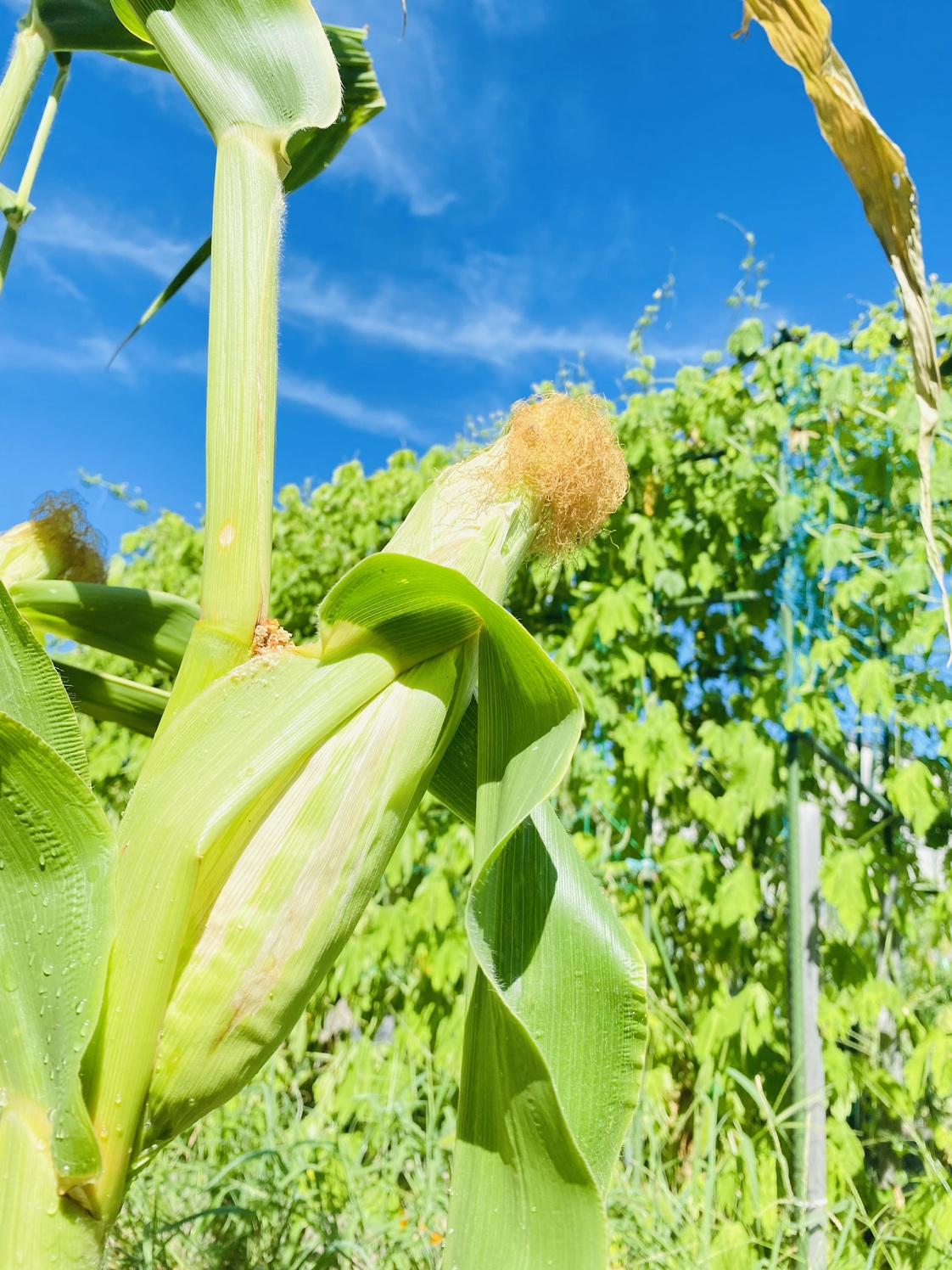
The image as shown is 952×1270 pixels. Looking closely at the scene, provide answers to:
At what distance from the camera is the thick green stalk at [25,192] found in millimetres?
651

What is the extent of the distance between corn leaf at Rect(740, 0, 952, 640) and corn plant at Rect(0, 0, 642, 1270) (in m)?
0.25

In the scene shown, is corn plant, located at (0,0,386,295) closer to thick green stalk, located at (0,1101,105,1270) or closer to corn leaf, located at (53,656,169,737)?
corn leaf, located at (53,656,169,737)

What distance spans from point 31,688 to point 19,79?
47 cm

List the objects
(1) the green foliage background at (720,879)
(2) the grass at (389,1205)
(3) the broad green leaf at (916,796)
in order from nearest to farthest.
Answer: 1. (2) the grass at (389,1205)
2. (1) the green foliage background at (720,879)
3. (3) the broad green leaf at (916,796)

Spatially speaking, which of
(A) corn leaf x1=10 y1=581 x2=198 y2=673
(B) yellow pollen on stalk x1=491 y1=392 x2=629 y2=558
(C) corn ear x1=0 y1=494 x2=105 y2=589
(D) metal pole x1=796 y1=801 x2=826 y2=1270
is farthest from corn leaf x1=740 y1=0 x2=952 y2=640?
(D) metal pole x1=796 y1=801 x2=826 y2=1270

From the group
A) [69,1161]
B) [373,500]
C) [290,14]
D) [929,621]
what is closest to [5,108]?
[290,14]

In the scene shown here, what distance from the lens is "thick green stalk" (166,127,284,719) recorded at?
1.42ft

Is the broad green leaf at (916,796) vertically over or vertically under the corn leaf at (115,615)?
over

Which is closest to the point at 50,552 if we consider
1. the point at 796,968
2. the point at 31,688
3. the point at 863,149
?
the point at 31,688

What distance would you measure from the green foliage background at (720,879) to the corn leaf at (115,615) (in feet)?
3.93

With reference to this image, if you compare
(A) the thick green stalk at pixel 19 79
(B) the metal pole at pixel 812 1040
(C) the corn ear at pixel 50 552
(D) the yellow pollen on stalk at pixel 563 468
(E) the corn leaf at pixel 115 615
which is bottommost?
(B) the metal pole at pixel 812 1040

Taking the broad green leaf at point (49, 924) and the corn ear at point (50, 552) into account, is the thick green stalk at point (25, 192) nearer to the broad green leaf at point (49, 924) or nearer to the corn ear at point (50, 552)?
the corn ear at point (50, 552)

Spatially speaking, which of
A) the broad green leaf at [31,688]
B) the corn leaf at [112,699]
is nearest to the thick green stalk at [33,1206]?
the broad green leaf at [31,688]

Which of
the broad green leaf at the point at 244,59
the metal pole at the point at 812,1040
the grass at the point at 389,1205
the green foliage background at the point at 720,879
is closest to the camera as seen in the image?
the broad green leaf at the point at 244,59
